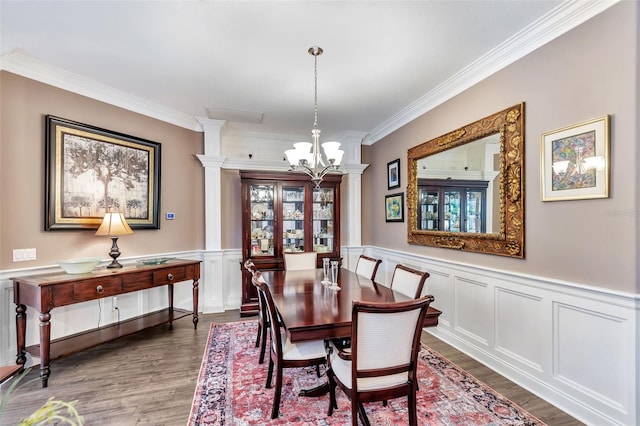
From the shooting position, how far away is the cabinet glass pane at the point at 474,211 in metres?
2.93

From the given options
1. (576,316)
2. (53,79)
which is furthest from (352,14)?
(53,79)

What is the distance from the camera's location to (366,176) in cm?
518

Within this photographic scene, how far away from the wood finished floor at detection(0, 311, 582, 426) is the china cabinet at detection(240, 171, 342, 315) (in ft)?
4.38

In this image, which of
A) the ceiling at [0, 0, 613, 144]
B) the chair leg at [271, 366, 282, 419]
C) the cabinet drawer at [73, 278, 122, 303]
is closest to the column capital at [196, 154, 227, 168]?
the ceiling at [0, 0, 613, 144]

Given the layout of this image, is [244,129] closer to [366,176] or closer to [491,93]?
[366,176]

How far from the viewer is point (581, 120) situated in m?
2.07

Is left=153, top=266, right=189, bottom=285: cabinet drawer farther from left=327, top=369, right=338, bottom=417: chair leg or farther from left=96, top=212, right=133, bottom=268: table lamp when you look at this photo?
left=327, top=369, right=338, bottom=417: chair leg

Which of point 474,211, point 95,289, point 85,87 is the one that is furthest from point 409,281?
point 85,87

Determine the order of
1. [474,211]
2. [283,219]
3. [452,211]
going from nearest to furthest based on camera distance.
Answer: [474,211], [452,211], [283,219]

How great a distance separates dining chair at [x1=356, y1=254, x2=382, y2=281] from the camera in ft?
10.2

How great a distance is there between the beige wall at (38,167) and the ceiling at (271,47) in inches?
5.7

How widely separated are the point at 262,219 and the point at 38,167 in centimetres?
249

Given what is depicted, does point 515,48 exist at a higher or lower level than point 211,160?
higher

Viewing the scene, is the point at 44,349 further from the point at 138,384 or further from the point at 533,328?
the point at 533,328
